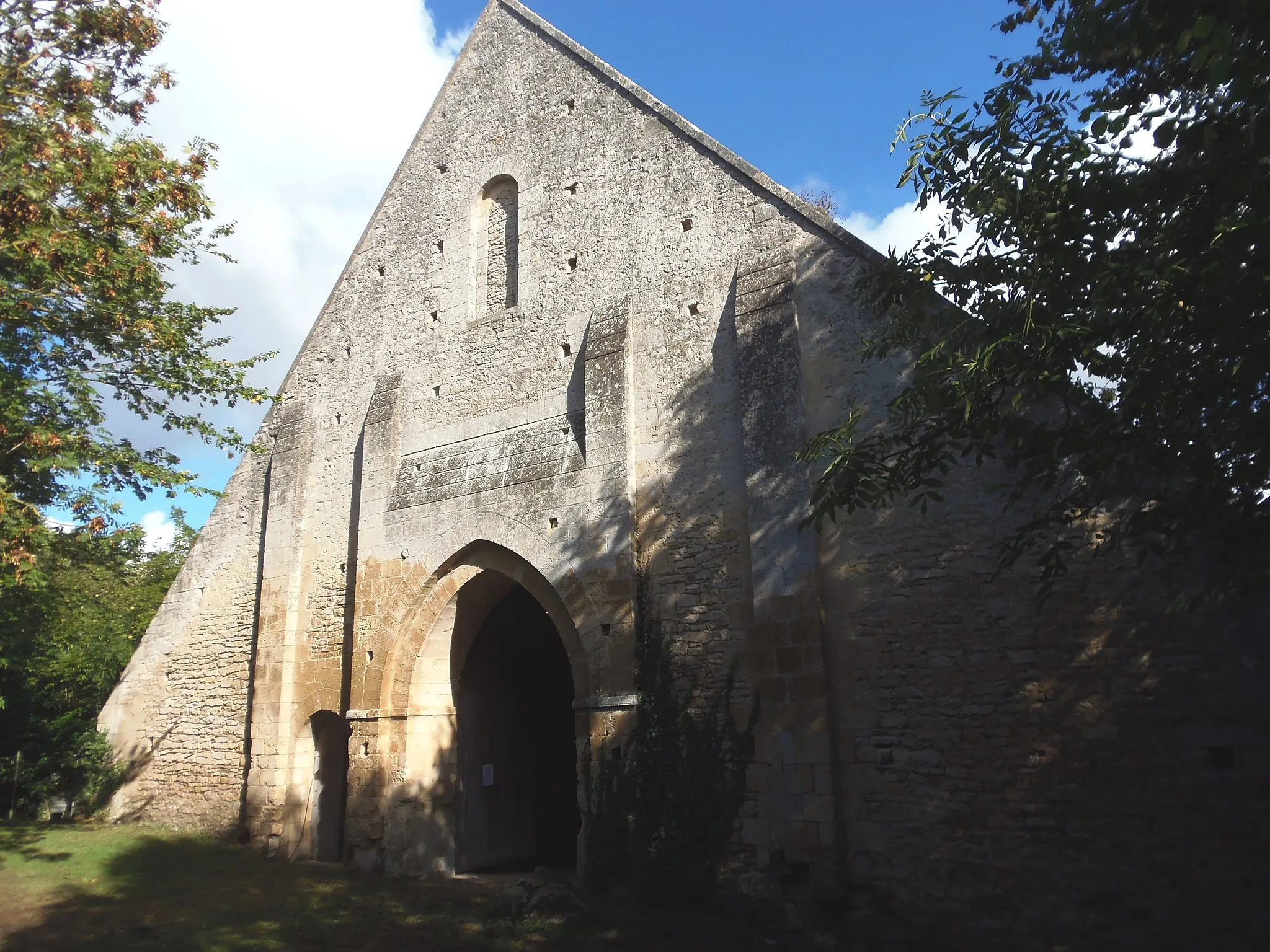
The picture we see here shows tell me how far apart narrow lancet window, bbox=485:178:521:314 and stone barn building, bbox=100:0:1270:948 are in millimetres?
46

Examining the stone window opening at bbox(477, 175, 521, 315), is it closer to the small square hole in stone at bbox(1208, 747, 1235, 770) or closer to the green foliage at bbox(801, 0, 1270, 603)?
the green foliage at bbox(801, 0, 1270, 603)

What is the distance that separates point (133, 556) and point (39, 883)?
3344 millimetres

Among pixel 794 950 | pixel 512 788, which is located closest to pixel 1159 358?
pixel 794 950

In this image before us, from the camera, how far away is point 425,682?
9.85 metres

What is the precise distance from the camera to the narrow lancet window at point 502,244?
35.6 feet

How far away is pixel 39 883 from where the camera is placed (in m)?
8.44

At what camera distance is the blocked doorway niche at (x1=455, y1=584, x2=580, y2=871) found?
10.1 metres

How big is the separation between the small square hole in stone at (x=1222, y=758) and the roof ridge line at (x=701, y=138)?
4.69m

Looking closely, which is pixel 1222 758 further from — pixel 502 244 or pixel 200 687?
pixel 200 687

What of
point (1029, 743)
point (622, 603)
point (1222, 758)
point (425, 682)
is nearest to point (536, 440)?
point (622, 603)

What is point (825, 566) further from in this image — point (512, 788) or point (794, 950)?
point (512, 788)

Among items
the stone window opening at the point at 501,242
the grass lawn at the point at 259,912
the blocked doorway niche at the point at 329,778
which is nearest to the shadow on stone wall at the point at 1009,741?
the grass lawn at the point at 259,912

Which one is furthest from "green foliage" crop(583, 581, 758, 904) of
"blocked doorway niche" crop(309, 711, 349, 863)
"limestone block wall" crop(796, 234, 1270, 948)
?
"blocked doorway niche" crop(309, 711, 349, 863)

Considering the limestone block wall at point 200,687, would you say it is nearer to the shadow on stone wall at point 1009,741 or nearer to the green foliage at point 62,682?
the green foliage at point 62,682
